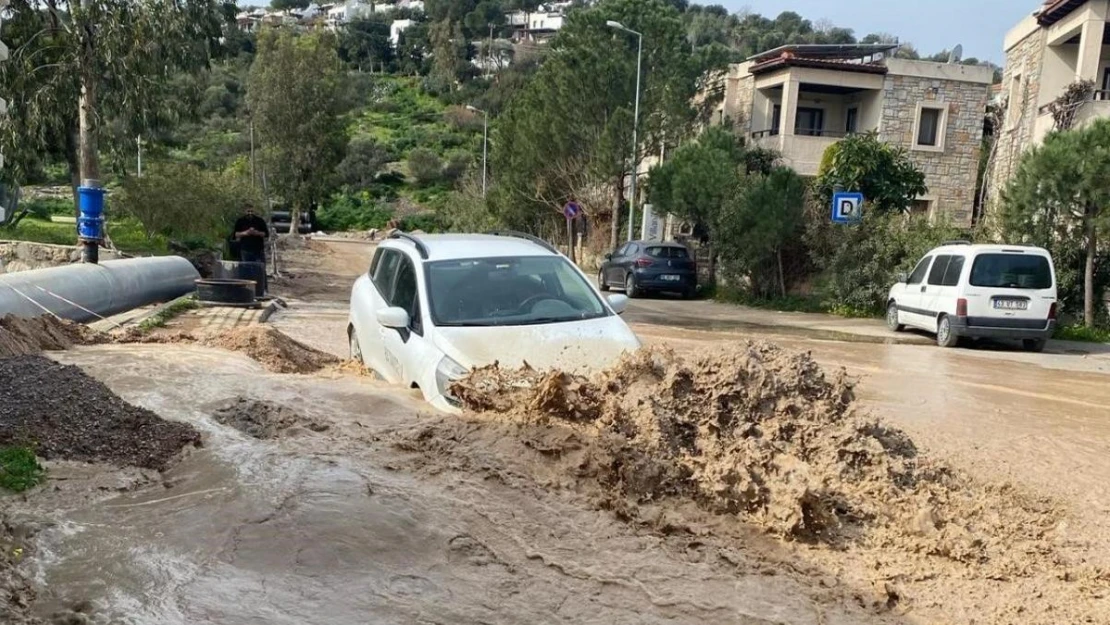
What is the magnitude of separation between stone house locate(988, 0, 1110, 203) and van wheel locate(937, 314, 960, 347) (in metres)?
8.22

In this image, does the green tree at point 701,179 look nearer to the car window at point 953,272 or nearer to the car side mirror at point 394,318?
the car window at point 953,272

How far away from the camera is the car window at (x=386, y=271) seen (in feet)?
26.4

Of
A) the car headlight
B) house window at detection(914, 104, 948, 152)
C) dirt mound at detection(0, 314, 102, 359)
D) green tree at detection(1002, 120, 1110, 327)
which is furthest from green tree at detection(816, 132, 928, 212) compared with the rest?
the car headlight

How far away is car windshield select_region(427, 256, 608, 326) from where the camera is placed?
22.4ft

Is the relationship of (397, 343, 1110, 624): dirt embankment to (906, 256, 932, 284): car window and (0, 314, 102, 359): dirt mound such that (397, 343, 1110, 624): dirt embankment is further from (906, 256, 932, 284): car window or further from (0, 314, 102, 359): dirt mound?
(906, 256, 932, 284): car window

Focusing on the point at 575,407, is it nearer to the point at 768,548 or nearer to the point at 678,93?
the point at 768,548

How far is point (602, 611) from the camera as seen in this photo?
12.1 feet

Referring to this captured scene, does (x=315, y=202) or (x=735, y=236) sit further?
(x=315, y=202)

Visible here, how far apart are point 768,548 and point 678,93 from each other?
28.0 m

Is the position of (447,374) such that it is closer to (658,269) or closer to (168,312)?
(168,312)

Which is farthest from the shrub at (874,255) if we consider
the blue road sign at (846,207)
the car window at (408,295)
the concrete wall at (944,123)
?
the car window at (408,295)

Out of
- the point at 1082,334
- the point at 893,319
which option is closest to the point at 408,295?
the point at 893,319

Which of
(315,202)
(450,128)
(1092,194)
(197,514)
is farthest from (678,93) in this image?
(450,128)

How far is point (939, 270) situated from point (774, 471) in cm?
1205
